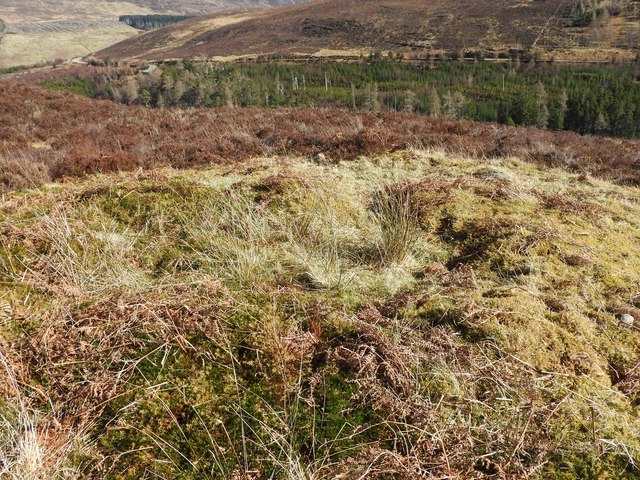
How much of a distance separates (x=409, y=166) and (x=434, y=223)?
3479 mm

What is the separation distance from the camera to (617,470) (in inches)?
63.9

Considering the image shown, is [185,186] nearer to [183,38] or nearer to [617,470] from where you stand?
[617,470]

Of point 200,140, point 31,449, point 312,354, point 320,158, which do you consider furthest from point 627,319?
point 200,140

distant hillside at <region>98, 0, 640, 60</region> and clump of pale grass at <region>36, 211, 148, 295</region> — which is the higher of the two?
distant hillside at <region>98, 0, 640, 60</region>

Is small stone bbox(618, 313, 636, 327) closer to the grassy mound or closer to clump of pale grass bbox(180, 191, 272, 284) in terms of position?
the grassy mound

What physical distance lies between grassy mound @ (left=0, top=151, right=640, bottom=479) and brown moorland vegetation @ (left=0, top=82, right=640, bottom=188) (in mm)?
4021

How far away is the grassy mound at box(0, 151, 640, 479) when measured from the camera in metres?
1.69

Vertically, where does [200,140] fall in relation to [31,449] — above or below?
above

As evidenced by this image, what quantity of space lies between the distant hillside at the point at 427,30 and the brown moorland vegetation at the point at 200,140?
100870 mm

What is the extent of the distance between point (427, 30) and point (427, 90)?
141ft

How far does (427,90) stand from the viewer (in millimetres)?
80688

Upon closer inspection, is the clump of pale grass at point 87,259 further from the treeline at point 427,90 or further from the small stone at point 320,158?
the treeline at point 427,90

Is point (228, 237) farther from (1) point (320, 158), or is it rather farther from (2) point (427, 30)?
(2) point (427, 30)

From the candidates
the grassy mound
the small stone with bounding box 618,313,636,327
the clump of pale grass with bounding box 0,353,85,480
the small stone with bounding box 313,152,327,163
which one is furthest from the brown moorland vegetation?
the small stone with bounding box 618,313,636,327
